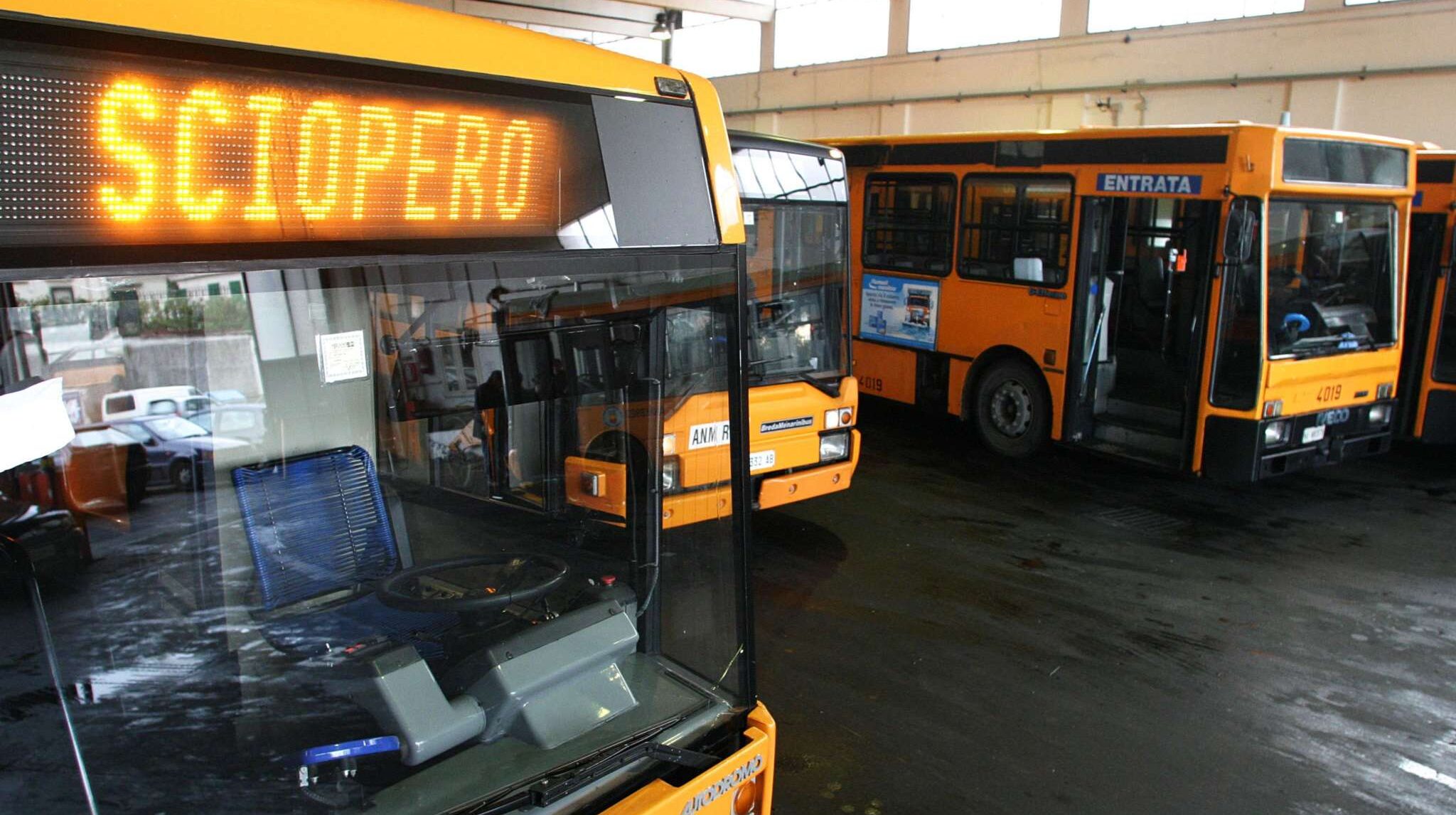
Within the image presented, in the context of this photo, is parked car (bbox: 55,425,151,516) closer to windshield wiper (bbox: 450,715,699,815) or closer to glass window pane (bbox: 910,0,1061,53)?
windshield wiper (bbox: 450,715,699,815)

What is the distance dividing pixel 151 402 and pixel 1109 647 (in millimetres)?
4854

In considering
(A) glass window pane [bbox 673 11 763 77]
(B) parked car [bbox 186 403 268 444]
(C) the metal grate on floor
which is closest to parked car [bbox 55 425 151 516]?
(B) parked car [bbox 186 403 268 444]

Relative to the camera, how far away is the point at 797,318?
6.72 meters

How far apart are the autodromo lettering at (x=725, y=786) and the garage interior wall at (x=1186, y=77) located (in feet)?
43.7

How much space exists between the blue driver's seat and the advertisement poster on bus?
7.69 meters

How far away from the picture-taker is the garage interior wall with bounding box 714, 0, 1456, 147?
11.9 metres

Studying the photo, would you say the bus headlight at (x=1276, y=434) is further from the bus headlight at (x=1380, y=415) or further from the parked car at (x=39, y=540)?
the parked car at (x=39, y=540)

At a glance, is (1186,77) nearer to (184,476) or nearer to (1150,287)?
(1150,287)

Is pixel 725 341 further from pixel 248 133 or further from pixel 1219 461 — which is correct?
pixel 1219 461

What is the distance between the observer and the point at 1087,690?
15.8 ft

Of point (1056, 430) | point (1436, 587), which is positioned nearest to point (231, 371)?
point (1436, 587)

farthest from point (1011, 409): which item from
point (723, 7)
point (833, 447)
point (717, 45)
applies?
point (717, 45)

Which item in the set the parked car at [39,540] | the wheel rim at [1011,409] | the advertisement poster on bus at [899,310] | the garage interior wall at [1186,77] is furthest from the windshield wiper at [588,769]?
the garage interior wall at [1186,77]

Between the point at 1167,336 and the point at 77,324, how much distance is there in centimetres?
819
